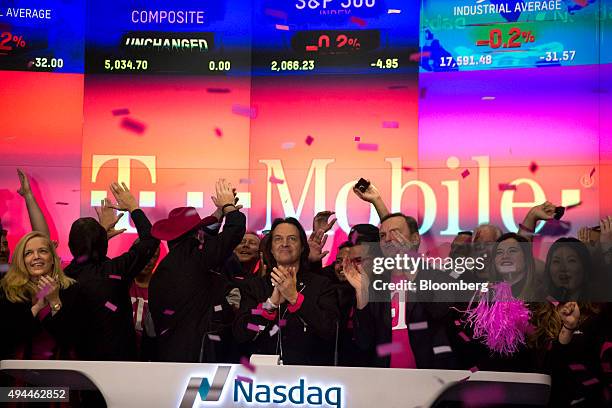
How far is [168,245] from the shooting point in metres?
4.53

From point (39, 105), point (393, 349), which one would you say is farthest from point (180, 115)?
point (393, 349)

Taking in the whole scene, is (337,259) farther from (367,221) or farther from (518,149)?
(518,149)

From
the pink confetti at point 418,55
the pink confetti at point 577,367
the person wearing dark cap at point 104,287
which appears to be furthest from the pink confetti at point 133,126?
the pink confetti at point 577,367

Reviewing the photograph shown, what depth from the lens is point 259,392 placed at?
14.5 ft

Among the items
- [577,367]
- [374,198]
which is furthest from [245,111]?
[577,367]

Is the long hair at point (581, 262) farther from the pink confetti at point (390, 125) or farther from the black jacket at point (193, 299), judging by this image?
the black jacket at point (193, 299)

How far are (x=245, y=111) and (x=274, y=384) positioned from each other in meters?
1.22

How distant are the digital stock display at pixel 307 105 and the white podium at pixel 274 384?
22.2 inches

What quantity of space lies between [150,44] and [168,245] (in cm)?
93

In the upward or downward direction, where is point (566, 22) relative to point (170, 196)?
Result: upward

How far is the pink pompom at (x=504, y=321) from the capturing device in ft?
14.0

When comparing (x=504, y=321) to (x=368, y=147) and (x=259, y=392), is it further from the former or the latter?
(x=259, y=392)

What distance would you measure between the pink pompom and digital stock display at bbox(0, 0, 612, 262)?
12.3 inches

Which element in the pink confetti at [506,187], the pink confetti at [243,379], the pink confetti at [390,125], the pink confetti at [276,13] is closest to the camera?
the pink confetti at [506,187]
